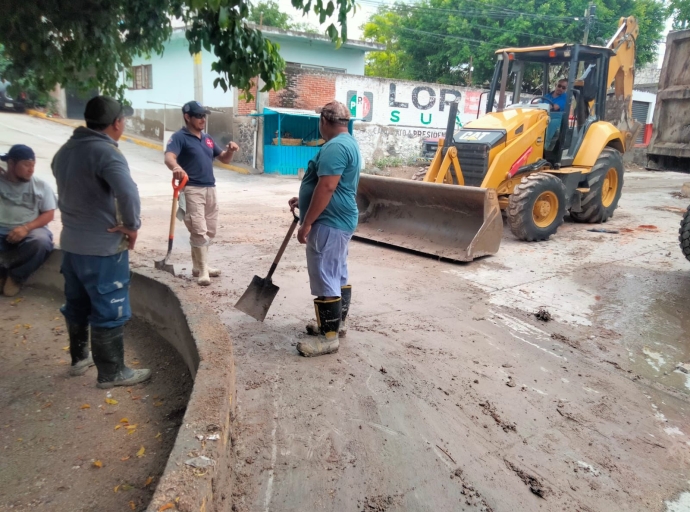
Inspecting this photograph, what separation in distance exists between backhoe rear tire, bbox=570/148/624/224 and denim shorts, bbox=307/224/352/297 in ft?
20.4

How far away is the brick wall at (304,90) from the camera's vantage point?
673 inches

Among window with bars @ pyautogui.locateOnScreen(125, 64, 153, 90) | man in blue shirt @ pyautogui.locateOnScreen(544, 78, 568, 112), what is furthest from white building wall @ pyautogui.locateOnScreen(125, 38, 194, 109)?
man in blue shirt @ pyautogui.locateOnScreen(544, 78, 568, 112)

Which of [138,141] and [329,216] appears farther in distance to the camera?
[138,141]

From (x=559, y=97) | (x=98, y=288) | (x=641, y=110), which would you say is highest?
(x=641, y=110)

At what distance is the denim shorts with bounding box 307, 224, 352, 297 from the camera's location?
12.4 feet

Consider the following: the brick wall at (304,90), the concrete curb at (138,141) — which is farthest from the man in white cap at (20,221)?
the brick wall at (304,90)

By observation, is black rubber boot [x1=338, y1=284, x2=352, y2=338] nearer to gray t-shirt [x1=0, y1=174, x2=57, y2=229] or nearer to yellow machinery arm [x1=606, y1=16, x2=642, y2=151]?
gray t-shirt [x1=0, y1=174, x2=57, y2=229]

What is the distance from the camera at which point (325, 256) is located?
3785 mm

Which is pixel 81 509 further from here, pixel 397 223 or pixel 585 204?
pixel 585 204

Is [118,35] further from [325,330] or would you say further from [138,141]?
[138,141]

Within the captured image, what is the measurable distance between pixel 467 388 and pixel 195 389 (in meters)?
1.80

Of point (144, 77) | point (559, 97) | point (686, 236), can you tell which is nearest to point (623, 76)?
point (559, 97)

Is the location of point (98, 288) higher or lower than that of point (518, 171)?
lower

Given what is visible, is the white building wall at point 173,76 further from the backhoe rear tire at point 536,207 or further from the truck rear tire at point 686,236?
the truck rear tire at point 686,236
